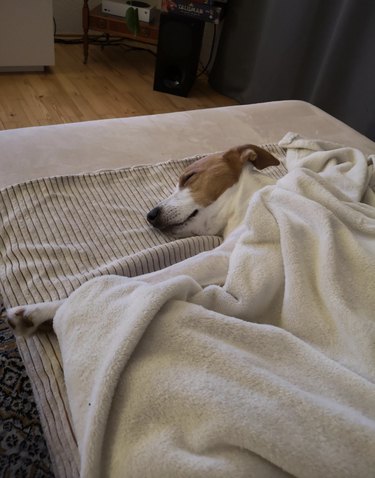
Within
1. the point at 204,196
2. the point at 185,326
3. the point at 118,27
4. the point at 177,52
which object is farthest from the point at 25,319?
the point at 118,27

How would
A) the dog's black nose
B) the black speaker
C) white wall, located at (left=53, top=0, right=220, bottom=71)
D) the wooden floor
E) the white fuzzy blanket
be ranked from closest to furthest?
the white fuzzy blanket
the dog's black nose
the wooden floor
the black speaker
white wall, located at (left=53, top=0, right=220, bottom=71)

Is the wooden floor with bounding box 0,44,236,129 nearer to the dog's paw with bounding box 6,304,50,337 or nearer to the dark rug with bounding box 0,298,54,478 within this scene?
the dark rug with bounding box 0,298,54,478

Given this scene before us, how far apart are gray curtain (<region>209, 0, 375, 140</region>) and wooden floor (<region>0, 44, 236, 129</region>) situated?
29cm

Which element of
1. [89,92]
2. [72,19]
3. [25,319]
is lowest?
[89,92]

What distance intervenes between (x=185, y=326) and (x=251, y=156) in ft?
2.14

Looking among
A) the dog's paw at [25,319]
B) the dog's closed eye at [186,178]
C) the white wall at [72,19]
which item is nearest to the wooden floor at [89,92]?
the white wall at [72,19]

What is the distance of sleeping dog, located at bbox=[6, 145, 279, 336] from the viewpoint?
3.40 ft

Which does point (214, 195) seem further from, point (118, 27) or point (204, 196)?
point (118, 27)

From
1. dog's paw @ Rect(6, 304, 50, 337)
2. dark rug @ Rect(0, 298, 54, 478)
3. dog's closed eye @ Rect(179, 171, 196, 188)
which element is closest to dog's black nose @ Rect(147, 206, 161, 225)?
dog's closed eye @ Rect(179, 171, 196, 188)

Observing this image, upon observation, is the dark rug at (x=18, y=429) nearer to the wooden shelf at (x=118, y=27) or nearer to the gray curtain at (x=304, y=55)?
the gray curtain at (x=304, y=55)

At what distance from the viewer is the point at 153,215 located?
1.03 m

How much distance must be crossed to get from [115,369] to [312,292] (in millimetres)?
380

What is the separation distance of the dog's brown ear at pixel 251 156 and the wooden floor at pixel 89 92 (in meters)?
1.72

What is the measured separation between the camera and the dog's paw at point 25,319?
724 mm
